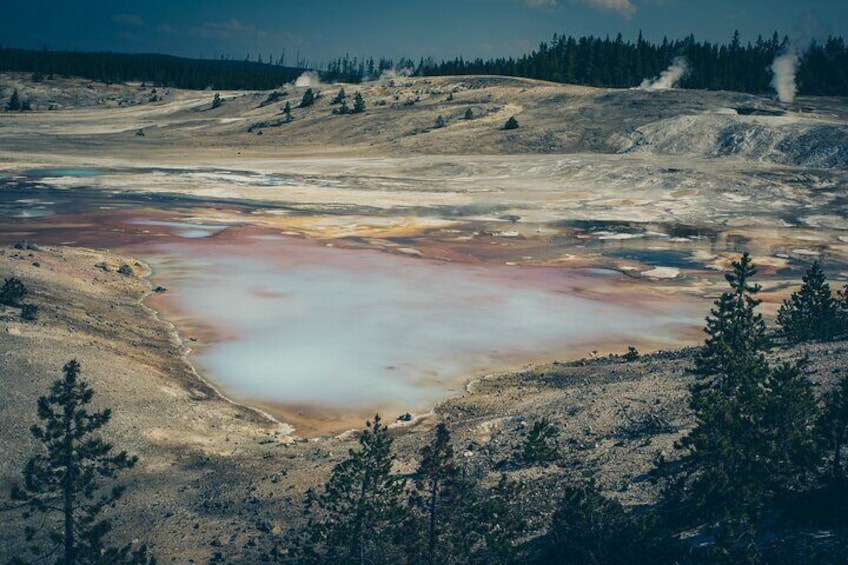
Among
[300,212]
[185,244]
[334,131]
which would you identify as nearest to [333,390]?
[185,244]

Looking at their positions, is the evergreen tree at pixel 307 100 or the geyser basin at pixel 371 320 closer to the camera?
the geyser basin at pixel 371 320

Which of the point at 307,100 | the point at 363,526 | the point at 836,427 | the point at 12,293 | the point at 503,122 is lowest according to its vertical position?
the point at 363,526

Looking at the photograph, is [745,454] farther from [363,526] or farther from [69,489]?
[69,489]

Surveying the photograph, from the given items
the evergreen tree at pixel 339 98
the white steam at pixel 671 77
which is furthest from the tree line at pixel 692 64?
the evergreen tree at pixel 339 98

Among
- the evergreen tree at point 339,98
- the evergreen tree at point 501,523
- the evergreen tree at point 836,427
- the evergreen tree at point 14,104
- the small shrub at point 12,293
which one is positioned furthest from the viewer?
the evergreen tree at point 14,104

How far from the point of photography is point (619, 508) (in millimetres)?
11406

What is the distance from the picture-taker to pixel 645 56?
107 metres

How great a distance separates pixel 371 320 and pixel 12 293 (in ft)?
34.7

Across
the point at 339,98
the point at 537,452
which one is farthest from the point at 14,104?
the point at 537,452

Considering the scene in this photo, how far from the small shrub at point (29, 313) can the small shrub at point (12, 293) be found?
19.6 inches

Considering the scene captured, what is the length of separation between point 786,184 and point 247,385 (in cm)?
4503

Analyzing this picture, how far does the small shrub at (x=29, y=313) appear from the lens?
21648mm

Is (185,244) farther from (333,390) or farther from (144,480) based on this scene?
(144,480)

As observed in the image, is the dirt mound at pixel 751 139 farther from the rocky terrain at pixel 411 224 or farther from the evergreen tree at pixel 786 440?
the evergreen tree at pixel 786 440
